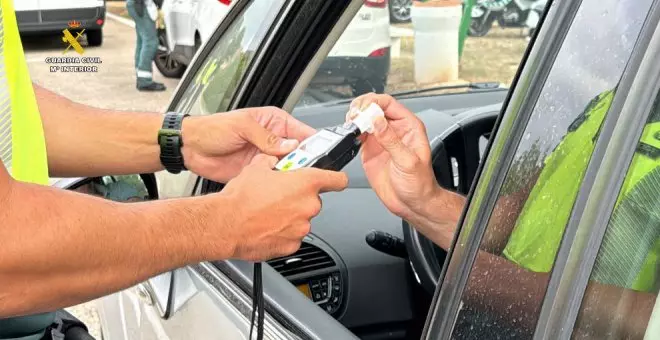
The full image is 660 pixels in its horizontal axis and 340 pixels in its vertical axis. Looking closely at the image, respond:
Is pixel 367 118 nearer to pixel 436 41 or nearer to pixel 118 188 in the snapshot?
pixel 118 188

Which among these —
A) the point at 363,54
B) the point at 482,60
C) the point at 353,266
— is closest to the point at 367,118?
the point at 353,266

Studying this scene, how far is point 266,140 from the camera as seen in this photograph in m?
1.49

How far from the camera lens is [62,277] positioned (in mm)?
1044

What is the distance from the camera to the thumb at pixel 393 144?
134 cm

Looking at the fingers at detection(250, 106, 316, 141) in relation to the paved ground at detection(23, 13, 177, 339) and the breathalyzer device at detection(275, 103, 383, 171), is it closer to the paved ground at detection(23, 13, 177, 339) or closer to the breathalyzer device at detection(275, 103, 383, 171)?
the breathalyzer device at detection(275, 103, 383, 171)

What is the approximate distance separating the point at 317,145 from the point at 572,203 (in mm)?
535

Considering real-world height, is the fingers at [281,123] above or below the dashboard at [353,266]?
above

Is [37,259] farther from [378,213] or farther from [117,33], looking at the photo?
[117,33]

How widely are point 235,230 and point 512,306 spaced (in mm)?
440

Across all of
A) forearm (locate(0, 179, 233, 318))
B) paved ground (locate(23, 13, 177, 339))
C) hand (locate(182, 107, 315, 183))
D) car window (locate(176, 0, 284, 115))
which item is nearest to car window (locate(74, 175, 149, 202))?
car window (locate(176, 0, 284, 115))

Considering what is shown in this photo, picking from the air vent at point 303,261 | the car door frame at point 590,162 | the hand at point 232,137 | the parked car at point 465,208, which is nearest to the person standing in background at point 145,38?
the parked car at point 465,208

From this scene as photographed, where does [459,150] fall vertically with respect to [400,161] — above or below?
below

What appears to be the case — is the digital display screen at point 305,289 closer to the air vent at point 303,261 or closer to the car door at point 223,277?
the air vent at point 303,261

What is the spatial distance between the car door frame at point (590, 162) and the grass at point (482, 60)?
201 cm
